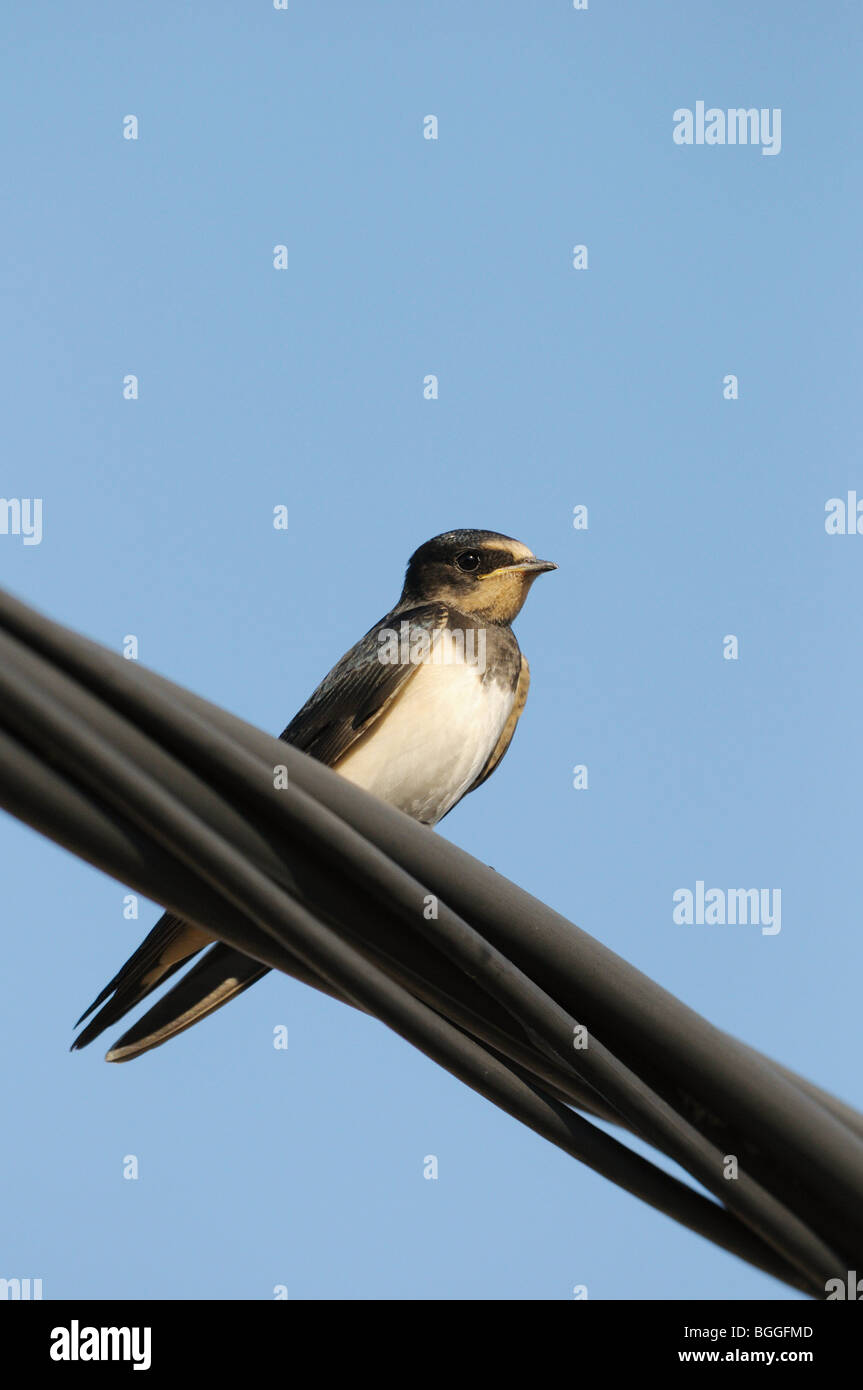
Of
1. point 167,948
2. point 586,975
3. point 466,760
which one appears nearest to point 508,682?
point 466,760

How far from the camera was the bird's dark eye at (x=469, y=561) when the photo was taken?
19.9 ft

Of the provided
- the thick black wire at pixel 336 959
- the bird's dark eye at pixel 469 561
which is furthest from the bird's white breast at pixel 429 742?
the thick black wire at pixel 336 959

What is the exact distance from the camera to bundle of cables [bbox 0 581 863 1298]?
1522mm

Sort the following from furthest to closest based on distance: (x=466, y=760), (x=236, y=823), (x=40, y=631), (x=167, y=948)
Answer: (x=466, y=760) → (x=167, y=948) → (x=236, y=823) → (x=40, y=631)

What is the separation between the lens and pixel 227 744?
157 centimetres

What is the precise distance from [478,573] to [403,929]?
174 inches

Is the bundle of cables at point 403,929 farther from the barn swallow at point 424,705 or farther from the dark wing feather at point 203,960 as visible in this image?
the barn swallow at point 424,705

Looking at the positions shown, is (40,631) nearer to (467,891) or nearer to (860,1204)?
(467,891)

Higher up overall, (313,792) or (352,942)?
(313,792)

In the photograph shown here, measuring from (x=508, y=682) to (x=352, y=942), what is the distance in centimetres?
398

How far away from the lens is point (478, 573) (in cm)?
604

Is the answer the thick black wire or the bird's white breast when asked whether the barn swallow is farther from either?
the thick black wire

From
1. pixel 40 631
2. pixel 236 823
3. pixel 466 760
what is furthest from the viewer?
pixel 466 760

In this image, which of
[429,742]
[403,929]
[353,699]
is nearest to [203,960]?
[403,929]
